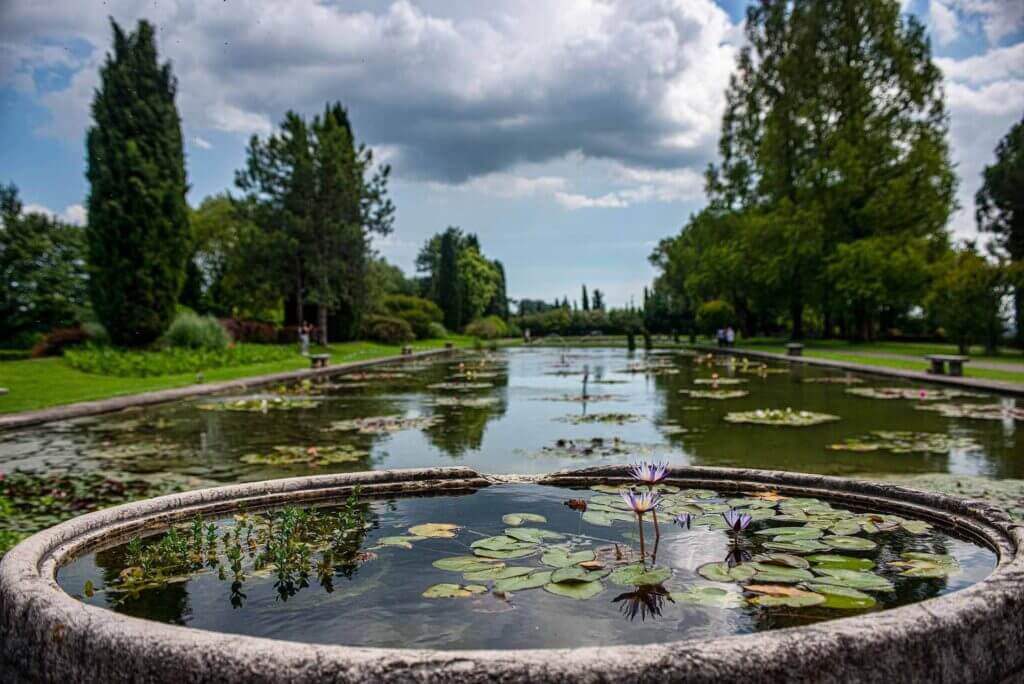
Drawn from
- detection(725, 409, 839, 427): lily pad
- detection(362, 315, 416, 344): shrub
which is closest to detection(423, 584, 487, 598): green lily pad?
detection(725, 409, 839, 427): lily pad

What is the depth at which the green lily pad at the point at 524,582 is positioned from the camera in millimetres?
2695

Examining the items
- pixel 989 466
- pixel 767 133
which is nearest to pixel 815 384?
pixel 989 466

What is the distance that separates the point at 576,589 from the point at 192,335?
25416mm

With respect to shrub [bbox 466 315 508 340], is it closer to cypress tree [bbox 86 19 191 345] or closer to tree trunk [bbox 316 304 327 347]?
tree trunk [bbox 316 304 327 347]

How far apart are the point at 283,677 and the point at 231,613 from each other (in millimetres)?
1034

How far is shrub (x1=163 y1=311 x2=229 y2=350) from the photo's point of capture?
2522cm

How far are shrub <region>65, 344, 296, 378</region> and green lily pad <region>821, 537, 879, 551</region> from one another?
17.8 m

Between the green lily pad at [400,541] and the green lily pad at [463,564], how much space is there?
27cm

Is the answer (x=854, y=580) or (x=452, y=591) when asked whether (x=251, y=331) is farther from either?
(x=854, y=580)

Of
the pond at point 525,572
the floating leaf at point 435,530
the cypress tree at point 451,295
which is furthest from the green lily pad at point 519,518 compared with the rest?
the cypress tree at point 451,295

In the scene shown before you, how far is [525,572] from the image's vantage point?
2859 millimetres

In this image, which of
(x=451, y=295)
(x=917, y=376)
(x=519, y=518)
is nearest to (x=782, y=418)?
(x=519, y=518)

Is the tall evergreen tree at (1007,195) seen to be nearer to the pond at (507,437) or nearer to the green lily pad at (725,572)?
the pond at (507,437)

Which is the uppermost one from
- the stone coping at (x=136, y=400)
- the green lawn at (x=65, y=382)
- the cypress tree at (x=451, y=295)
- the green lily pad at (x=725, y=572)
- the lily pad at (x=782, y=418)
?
the cypress tree at (x=451, y=295)
